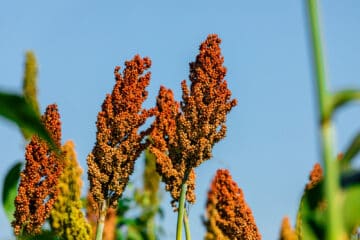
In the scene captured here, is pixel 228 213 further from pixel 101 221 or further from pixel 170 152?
pixel 101 221

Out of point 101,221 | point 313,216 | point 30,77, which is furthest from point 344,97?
point 30,77

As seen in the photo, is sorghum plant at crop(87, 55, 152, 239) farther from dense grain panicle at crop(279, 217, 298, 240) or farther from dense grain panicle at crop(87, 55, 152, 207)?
dense grain panicle at crop(279, 217, 298, 240)

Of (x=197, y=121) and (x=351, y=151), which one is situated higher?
(x=197, y=121)

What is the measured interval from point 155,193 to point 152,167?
2.49ft

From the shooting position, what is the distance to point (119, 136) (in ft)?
30.4

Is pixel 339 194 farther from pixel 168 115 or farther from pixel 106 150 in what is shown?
pixel 168 115

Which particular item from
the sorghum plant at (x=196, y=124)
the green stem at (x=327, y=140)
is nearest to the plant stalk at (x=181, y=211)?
the sorghum plant at (x=196, y=124)

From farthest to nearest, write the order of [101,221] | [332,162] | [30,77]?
[30,77] → [101,221] → [332,162]

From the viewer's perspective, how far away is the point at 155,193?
13.1m

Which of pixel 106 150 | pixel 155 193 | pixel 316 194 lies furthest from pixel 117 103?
pixel 316 194

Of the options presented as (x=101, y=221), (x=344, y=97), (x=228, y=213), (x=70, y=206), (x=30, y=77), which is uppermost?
(x=30, y=77)

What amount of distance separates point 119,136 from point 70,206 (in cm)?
108

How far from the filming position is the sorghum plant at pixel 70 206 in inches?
337

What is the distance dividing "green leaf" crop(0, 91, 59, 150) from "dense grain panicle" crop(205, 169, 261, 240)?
9.42m
